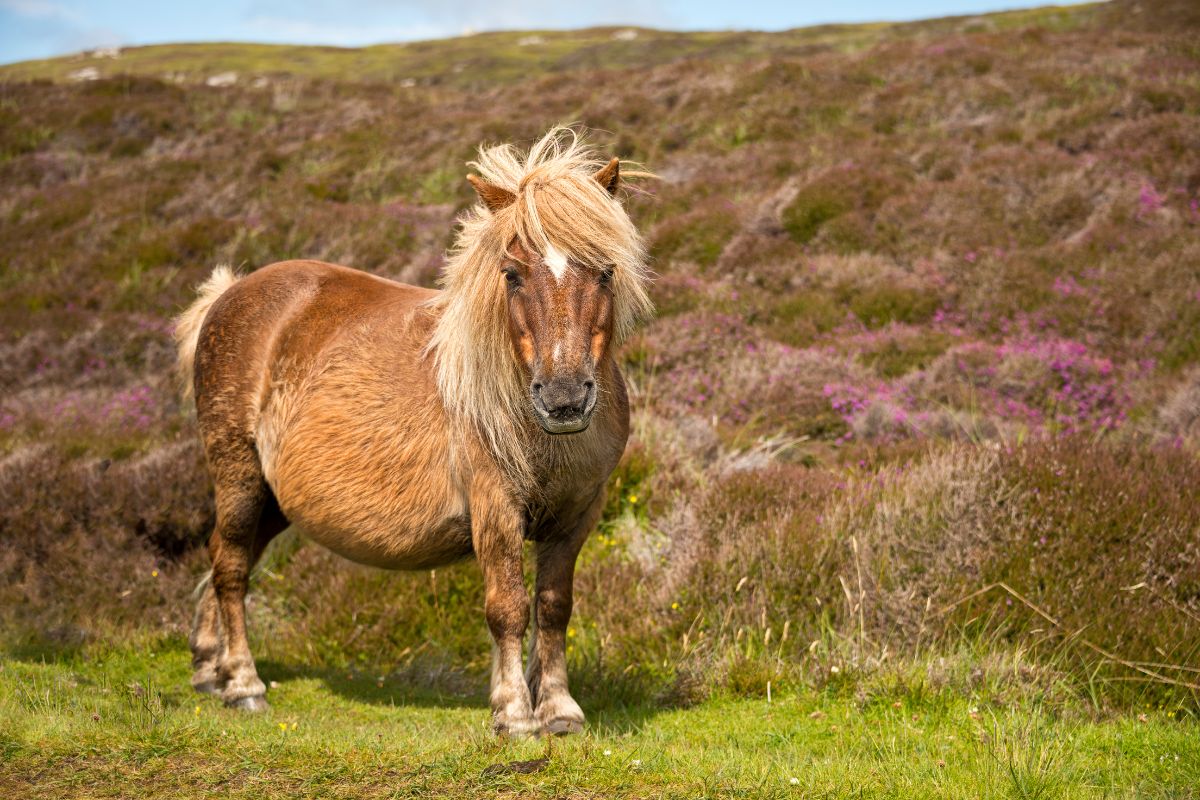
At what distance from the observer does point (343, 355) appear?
5.10 m

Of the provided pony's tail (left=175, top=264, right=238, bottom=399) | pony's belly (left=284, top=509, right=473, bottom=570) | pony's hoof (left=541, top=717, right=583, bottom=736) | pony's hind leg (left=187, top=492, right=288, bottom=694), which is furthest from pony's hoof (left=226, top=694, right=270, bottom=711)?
pony's tail (left=175, top=264, right=238, bottom=399)

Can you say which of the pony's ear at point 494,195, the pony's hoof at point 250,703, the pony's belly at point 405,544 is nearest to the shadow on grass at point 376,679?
the pony's hoof at point 250,703

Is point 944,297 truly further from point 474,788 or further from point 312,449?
point 474,788

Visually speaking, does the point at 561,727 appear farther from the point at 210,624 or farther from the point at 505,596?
the point at 210,624

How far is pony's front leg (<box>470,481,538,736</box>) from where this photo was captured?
414cm

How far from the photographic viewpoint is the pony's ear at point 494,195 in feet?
13.6

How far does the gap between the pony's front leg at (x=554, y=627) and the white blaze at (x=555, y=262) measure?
1.23 metres

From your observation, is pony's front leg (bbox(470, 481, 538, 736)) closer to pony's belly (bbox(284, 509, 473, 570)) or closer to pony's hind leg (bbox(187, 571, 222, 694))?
pony's belly (bbox(284, 509, 473, 570))

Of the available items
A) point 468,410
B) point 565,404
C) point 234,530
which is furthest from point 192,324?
point 565,404

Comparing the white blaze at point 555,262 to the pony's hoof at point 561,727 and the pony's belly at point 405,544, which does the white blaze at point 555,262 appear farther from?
the pony's hoof at point 561,727

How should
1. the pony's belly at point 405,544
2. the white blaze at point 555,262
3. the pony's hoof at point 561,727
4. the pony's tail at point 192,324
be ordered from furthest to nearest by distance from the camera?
the pony's tail at point 192,324 → the pony's belly at point 405,544 → the pony's hoof at point 561,727 → the white blaze at point 555,262

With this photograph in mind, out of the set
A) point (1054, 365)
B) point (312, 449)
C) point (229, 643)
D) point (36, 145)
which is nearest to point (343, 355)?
point (312, 449)

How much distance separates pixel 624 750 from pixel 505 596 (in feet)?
2.56

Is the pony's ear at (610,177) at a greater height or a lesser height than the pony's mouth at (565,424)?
greater
